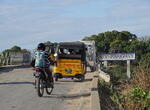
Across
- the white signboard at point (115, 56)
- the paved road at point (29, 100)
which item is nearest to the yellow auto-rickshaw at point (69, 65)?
the paved road at point (29, 100)

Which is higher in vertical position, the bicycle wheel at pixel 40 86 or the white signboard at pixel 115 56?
the white signboard at pixel 115 56

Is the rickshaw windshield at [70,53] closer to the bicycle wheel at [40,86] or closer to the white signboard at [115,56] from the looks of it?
the bicycle wheel at [40,86]

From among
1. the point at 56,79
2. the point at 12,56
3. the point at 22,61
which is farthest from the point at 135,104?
the point at 22,61

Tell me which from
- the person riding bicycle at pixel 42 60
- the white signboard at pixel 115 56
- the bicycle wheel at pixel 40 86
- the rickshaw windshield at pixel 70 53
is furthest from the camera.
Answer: the white signboard at pixel 115 56

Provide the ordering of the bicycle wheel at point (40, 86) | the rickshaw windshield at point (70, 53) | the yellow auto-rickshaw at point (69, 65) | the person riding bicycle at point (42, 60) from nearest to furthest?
the bicycle wheel at point (40, 86), the person riding bicycle at point (42, 60), the yellow auto-rickshaw at point (69, 65), the rickshaw windshield at point (70, 53)

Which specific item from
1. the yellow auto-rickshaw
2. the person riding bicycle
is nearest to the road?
the person riding bicycle

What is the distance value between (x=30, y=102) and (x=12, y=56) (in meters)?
33.8

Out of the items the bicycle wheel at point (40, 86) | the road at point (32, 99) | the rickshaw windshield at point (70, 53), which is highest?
the rickshaw windshield at point (70, 53)

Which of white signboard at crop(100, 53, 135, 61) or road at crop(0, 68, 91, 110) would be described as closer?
road at crop(0, 68, 91, 110)

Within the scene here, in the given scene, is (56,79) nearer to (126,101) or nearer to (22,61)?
(126,101)

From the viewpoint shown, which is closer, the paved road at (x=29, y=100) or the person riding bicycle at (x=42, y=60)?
the paved road at (x=29, y=100)

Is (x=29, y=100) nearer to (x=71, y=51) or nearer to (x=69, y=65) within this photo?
(x=69, y=65)

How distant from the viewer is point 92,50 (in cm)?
3844

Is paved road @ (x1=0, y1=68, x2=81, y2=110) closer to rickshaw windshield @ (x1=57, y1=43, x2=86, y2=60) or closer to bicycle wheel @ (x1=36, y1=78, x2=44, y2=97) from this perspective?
bicycle wheel @ (x1=36, y1=78, x2=44, y2=97)
